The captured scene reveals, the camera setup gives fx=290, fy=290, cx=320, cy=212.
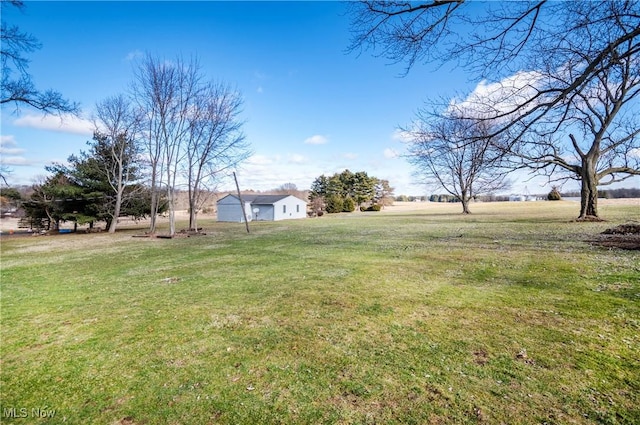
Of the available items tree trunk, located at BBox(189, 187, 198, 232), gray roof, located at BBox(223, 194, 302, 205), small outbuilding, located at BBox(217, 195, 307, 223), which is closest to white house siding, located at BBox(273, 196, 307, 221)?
small outbuilding, located at BBox(217, 195, 307, 223)

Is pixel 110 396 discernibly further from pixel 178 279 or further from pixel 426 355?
pixel 178 279

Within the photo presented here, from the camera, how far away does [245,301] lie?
5.20 m

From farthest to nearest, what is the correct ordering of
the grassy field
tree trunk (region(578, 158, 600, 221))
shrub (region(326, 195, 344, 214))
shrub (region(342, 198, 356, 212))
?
shrub (region(342, 198, 356, 212)), shrub (region(326, 195, 344, 214)), tree trunk (region(578, 158, 600, 221)), the grassy field

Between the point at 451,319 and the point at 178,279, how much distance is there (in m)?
6.06

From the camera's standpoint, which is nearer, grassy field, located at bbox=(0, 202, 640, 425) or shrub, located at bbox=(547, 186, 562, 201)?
grassy field, located at bbox=(0, 202, 640, 425)

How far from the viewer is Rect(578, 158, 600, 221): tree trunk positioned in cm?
1691

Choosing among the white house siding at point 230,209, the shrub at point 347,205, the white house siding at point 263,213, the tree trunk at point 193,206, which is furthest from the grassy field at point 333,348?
the shrub at point 347,205

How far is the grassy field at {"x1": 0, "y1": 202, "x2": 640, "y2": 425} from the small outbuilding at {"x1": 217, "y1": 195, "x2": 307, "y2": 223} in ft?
104

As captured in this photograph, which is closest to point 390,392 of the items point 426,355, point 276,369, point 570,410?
point 426,355

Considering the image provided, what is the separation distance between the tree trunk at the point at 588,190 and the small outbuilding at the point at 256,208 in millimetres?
30593

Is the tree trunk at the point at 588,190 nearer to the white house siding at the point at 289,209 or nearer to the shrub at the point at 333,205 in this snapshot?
the white house siding at the point at 289,209

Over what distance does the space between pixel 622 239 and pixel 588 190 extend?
986 centimetres

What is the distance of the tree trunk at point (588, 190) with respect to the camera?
666 inches

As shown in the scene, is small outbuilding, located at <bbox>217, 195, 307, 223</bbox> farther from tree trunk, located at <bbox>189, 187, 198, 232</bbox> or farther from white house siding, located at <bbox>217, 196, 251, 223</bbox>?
tree trunk, located at <bbox>189, 187, 198, 232</bbox>
